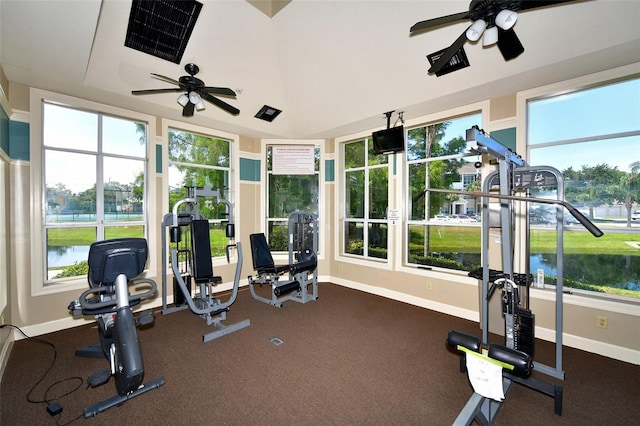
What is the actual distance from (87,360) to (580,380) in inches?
187

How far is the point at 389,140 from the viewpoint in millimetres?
4477

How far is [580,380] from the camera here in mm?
2535

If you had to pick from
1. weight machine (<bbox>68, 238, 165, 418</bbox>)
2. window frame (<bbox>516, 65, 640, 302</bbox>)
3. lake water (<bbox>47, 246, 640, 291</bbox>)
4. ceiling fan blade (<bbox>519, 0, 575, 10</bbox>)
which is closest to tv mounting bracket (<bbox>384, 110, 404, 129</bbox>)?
window frame (<bbox>516, 65, 640, 302</bbox>)

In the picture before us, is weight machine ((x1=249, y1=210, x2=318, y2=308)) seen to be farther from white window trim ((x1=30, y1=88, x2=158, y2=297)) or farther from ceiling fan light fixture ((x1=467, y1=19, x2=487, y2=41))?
ceiling fan light fixture ((x1=467, y1=19, x2=487, y2=41))

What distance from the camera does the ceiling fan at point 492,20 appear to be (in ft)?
6.81

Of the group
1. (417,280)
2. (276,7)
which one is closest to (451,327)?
(417,280)

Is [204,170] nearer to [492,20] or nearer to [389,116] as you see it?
[389,116]

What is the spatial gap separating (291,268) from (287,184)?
6.99ft

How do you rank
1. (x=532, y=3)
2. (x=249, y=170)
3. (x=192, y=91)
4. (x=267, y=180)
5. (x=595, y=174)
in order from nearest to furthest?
(x=532, y=3), (x=595, y=174), (x=192, y=91), (x=249, y=170), (x=267, y=180)

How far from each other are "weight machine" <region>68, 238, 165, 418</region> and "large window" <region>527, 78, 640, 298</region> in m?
4.47

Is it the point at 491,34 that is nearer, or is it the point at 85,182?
the point at 491,34

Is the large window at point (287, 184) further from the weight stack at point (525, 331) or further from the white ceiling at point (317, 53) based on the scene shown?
the weight stack at point (525, 331)

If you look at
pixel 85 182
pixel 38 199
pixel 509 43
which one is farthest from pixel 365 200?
pixel 38 199

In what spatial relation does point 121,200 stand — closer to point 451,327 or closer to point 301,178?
point 301,178
